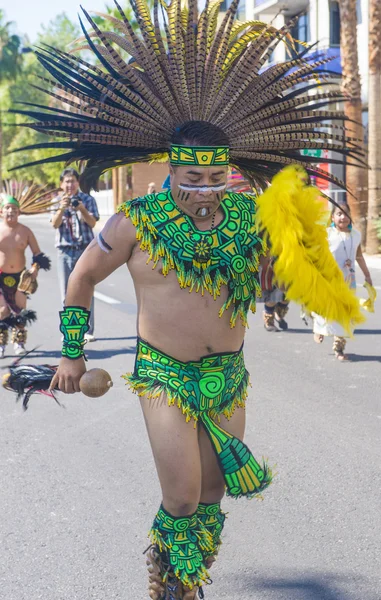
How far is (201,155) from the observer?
355cm

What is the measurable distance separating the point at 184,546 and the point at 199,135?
1.71 meters

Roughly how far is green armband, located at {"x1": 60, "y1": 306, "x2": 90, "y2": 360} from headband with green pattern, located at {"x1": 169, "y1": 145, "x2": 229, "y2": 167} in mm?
777

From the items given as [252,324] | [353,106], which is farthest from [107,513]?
[353,106]

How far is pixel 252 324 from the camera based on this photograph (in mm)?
11109

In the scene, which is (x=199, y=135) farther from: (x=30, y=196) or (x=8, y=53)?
(x=8, y=53)

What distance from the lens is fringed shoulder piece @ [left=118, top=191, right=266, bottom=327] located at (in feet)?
11.6

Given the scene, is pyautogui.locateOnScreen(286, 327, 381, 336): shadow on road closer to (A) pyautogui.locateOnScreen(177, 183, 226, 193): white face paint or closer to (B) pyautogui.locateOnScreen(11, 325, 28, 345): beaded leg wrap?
(B) pyautogui.locateOnScreen(11, 325, 28, 345): beaded leg wrap

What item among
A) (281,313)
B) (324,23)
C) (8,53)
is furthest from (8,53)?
(281,313)

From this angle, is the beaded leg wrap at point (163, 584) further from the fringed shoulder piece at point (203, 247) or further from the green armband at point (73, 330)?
the fringed shoulder piece at point (203, 247)

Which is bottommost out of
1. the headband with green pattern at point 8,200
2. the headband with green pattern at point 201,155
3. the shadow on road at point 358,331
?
the shadow on road at point 358,331

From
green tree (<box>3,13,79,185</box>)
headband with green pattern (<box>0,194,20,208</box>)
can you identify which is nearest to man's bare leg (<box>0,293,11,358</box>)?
headband with green pattern (<box>0,194,20,208</box>)

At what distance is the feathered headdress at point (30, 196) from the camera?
30.2ft

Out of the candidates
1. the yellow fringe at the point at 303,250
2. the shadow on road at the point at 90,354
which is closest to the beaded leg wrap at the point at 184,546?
the yellow fringe at the point at 303,250

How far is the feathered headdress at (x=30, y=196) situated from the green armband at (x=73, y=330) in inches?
218
